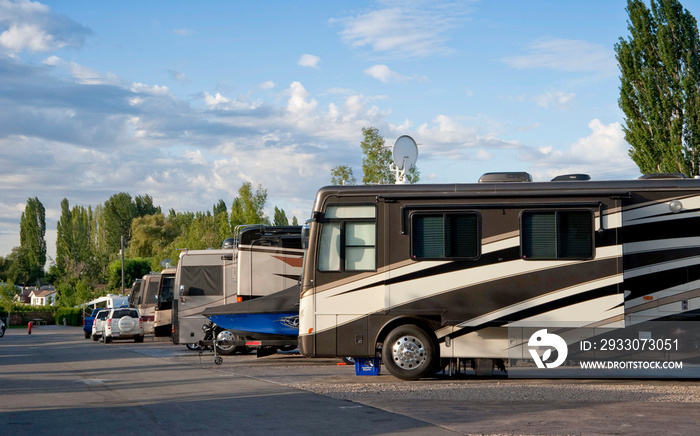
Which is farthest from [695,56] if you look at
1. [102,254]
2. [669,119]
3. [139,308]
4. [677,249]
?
[102,254]

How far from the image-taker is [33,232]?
121 metres

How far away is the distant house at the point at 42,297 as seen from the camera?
130875mm

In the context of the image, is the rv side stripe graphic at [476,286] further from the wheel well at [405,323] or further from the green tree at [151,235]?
the green tree at [151,235]

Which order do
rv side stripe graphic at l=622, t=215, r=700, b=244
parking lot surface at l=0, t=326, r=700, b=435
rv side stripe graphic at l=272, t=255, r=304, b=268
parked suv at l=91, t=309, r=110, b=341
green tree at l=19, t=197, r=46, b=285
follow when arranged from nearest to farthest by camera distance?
parking lot surface at l=0, t=326, r=700, b=435
rv side stripe graphic at l=622, t=215, r=700, b=244
rv side stripe graphic at l=272, t=255, r=304, b=268
parked suv at l=91, t=309, r=110, b=341
green tree at l=19, t=197, r=46, b=285

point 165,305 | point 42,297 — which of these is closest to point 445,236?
point 165,305

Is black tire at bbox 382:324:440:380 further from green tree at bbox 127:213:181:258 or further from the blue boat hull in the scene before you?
green tree at bbox 127:213:181:258

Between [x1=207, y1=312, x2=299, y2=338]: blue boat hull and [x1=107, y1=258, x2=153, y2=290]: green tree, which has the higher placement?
[x1=107, y1=258, x2=153, y2=290]: green tree

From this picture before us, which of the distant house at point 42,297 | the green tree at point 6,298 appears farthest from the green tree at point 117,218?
the distant house at point 42,297

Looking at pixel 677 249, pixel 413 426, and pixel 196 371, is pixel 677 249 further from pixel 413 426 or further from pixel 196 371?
pixel 196 371

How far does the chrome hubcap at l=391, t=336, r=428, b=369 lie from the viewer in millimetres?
13242

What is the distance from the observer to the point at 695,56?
29.9 metres

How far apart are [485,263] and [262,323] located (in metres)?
6.36

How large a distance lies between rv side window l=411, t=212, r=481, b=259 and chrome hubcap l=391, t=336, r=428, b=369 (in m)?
1.43

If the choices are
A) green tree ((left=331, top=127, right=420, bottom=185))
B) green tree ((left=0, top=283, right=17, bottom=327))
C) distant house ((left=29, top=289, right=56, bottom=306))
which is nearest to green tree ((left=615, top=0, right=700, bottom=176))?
green tree ((left=331, top=127, right=420, bottom=185))
